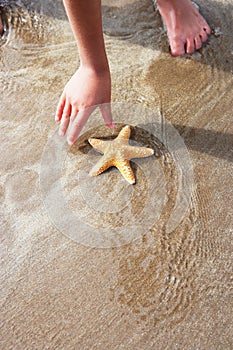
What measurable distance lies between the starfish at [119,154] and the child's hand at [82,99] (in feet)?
0.54

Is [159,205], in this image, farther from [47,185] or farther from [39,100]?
[39,100]

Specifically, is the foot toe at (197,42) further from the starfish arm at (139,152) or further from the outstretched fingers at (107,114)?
the starfish arm at (139,152)

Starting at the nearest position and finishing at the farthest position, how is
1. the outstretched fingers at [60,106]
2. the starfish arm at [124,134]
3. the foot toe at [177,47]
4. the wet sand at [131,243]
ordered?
1. the wet sand at [131,243]
2. the starfish arm at [124,134]
3. the outstretched fingers at [60,106]
4. the foot toe at [177,47]

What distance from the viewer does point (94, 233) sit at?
90.8 inches

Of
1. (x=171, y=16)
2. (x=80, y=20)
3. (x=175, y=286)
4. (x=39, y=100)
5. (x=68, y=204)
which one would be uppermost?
(x=80, y=20)

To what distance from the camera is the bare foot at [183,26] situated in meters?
3.07

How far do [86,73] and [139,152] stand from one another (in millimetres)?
628

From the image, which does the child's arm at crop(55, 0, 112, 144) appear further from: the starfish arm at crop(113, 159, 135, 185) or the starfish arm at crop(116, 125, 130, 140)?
the starfish arm at crop(113, 159, 135, 185)

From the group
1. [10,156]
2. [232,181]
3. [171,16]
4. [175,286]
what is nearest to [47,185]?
[10,156]

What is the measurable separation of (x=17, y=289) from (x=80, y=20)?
1589 mm

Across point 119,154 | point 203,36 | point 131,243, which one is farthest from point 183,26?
point 131,243

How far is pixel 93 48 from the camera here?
2.35m

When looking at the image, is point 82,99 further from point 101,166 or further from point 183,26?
point 183,26

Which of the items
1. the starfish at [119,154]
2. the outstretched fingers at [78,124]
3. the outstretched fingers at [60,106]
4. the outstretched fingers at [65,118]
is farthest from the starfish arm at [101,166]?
the outstretched fingers at [60,106]
